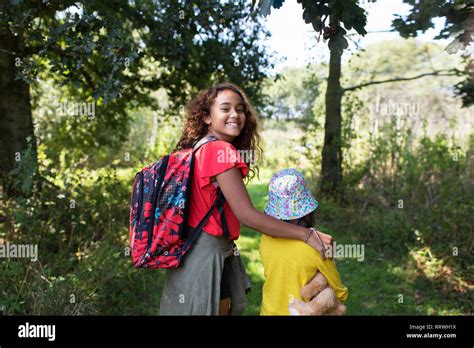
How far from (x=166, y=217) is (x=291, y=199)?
59 centimetres

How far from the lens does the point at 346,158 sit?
23.9 ft

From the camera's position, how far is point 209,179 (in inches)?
77.0

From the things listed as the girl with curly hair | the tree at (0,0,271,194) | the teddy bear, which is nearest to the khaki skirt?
the girl with curly hair

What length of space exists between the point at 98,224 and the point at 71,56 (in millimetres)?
2195

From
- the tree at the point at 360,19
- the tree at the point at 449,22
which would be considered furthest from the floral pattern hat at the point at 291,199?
the tree at the point at 449,22

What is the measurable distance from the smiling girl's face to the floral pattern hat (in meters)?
0.33

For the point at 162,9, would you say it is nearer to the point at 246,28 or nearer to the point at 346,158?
the point at 246,28

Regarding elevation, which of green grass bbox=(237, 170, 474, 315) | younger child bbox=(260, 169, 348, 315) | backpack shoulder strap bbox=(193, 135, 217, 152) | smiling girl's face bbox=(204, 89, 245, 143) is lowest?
green grass bbox=(237, 170, 474, 315)

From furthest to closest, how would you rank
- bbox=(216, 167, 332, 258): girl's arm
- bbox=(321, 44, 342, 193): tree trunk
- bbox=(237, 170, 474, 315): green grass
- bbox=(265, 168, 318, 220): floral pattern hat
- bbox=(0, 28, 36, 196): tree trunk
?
bbox=(321, 44, 342, 193): tree trunk → bbox=(0, 28, 36, 196): tree trunk → bbox=(237, 170, 474, 315): green grass → bbox=(265, 168, 318, 220): floral pattern hat → bbox=(216, 167, 332, 258): girl's arm

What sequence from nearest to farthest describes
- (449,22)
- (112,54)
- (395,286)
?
(449,22)
(112,54)
(395,286)

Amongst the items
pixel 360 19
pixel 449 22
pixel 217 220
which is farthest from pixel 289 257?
pixel 449 22

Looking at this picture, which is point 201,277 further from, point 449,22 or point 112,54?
point 449,22

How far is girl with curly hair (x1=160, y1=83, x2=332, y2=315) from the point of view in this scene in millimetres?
1925

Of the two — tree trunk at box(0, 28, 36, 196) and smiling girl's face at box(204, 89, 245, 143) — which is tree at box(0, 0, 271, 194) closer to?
tree trunk at box(0, 28, 36, 196)
